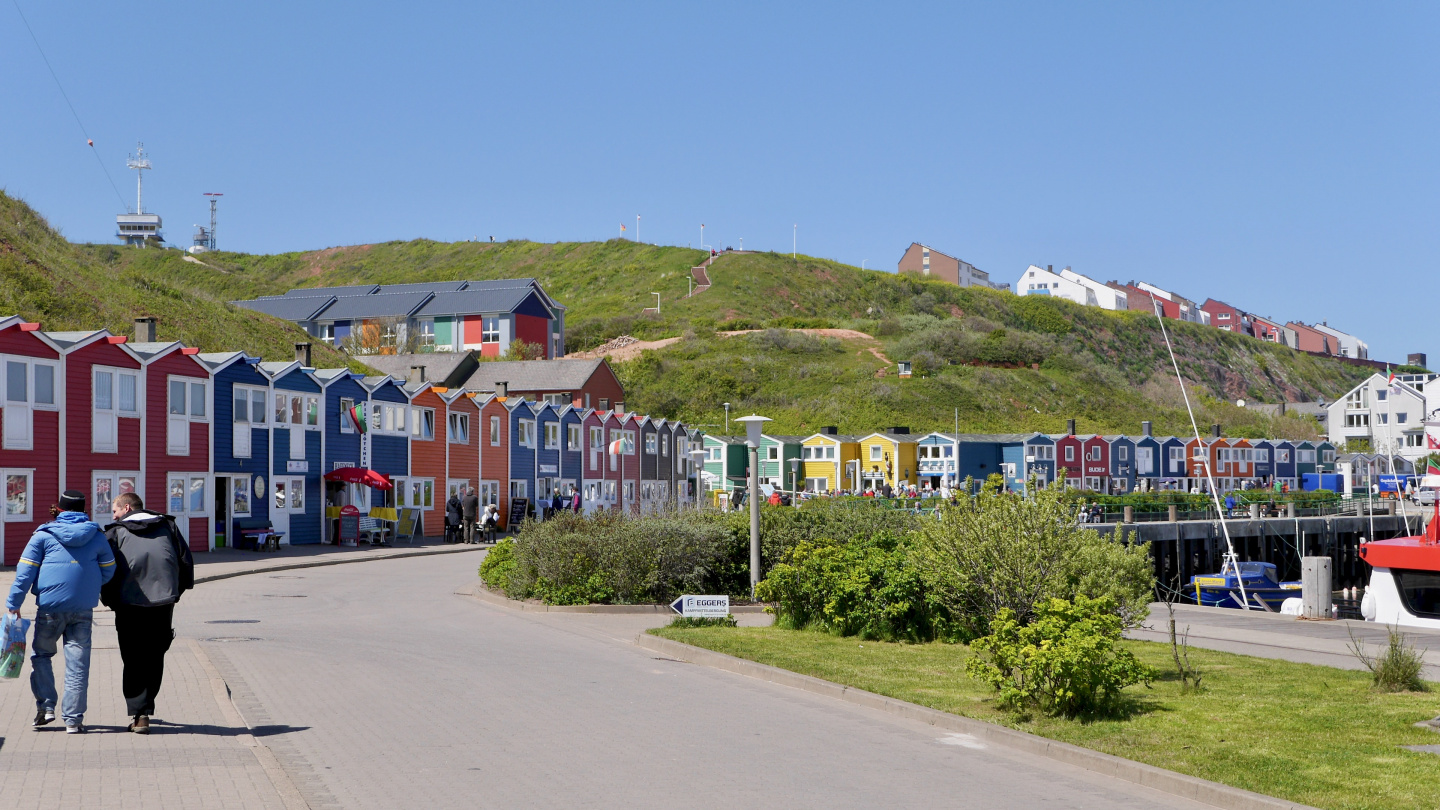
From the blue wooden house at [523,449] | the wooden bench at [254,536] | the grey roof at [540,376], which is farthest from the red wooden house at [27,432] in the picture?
the grey roof at [540,376]

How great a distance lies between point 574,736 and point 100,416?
27.6 metres

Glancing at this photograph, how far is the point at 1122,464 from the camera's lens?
329 ft

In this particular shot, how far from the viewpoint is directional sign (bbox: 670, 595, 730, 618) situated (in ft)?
61.3

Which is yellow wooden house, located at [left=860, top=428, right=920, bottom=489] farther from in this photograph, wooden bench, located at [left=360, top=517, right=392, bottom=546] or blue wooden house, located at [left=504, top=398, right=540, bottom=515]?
wooden bench, located at [left=360, top=517, right=392, bottom=546]

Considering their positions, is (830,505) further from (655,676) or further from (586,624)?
(655,676)

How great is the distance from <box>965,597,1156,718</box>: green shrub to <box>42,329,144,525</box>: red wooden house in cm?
2735

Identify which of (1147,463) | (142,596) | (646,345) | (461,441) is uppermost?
(646,345)

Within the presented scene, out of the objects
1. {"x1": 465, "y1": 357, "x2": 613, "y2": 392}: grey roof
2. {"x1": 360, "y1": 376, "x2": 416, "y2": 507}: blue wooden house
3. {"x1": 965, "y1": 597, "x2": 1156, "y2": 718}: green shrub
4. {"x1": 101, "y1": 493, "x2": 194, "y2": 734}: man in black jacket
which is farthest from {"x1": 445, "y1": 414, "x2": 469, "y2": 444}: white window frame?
{"x1": 965, "y1": 597, "x2": 1156, "y2": 718}: green shrub

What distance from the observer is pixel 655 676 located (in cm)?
1423

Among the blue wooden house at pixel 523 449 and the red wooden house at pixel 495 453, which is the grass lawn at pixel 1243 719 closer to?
the red wooden house at pixel 495 453

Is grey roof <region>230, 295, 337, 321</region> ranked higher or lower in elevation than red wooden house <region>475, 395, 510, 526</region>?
higher

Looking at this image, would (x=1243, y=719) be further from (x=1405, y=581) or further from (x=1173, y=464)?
(x=1173, y=464)

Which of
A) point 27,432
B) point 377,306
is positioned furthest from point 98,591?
point 377,306

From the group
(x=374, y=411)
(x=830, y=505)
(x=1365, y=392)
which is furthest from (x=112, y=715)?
(x=1365, y=392)
